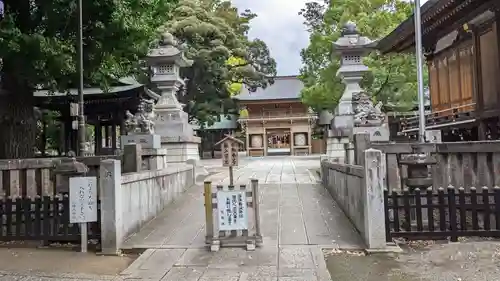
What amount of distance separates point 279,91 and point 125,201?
48.2 meters

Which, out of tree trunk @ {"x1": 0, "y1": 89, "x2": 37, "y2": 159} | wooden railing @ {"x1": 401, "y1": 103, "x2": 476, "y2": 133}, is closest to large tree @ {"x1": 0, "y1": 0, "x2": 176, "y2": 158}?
tree trunk @ {"x1": 0, "y1": 89, "x2": 37, "y2": 159}

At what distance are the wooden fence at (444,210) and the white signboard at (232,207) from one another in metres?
2.32

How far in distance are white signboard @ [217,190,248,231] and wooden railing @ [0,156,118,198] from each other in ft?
8.65

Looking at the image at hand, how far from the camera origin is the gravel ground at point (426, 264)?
6.04 metres

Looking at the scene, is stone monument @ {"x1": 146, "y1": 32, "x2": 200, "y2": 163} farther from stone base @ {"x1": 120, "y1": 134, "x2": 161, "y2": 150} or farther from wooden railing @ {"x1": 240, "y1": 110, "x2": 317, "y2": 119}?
wooden railing @ {"x1": 240, "y1": 110, "x2": 317, "y2": 119}

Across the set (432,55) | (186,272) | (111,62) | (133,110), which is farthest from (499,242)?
(133,110)

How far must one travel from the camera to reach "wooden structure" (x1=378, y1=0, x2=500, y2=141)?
13578mm

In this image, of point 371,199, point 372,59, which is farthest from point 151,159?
point 372,59

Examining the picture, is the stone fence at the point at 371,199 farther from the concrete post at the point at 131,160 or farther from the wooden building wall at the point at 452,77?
the wooden building wall at the point at 452,77

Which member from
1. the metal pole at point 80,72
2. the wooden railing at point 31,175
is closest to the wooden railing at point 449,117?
the metal pole at point 80,72

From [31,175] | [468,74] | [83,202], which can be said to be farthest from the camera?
[468,74]

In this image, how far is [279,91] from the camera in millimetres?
55688

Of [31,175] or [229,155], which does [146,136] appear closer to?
[31,175]

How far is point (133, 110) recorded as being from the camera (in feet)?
86.7
